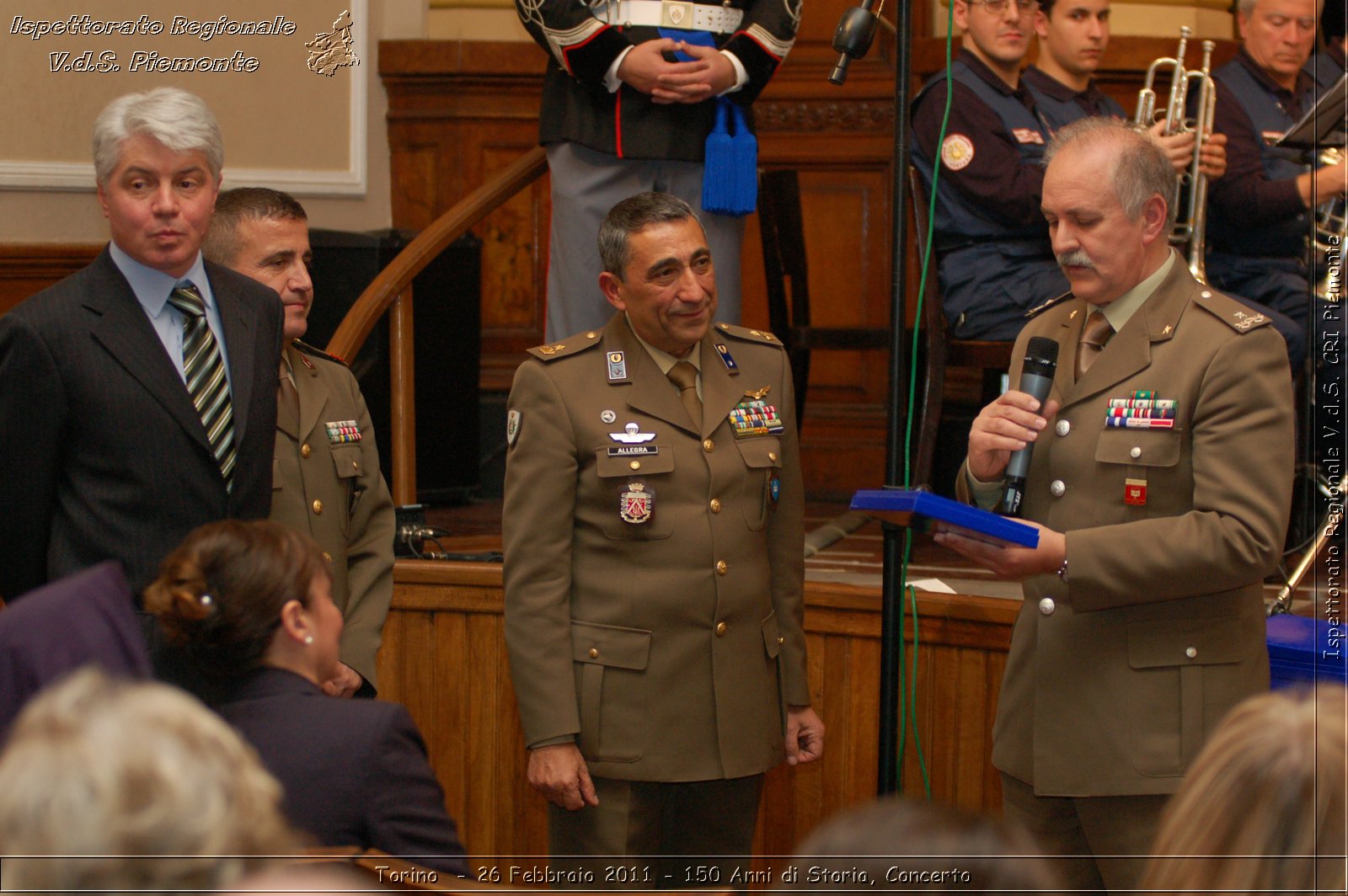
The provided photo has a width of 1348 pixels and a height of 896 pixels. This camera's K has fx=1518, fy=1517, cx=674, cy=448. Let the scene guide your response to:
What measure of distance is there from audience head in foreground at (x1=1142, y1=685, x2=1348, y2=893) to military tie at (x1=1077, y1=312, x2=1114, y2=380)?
1273mm

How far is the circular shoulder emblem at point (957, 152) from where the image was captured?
398 centimetres

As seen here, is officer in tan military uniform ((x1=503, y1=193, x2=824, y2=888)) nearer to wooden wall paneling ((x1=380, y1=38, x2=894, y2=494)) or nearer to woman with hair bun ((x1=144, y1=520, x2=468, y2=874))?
woman with hair bun ((x1=144, y1=520, x2=468, y2=874))

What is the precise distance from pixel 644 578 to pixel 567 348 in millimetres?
448

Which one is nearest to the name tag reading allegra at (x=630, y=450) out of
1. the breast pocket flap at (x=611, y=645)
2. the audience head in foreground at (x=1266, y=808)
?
the breast pocket flap at (x=611, y=645)

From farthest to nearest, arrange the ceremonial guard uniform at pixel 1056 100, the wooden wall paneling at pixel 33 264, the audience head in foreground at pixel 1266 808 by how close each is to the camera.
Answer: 1. the wooden wall paneling at pixel 33 264
2. the ceremonial guard uniform at pixel 1056 100
3. the audience head in foreground at pixel 1266 808

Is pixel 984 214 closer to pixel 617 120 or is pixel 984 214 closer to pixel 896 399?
pixel 617 120

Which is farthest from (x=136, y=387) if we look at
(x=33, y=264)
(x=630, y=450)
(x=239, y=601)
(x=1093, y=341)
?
(x=33, y=264)

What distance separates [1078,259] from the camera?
241cm

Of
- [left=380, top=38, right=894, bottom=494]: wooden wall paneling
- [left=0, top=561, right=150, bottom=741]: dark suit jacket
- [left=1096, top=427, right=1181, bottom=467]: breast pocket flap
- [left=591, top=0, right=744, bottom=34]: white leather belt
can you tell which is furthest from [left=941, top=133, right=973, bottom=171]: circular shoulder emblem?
[left=0, top=561, right=150, bottom=741]: dark suit jacket

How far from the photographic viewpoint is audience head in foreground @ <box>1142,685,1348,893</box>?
1.20 metres

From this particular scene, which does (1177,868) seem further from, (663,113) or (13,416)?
(663,113)

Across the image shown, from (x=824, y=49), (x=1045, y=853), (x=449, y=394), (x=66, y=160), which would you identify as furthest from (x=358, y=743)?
(x=824, y=49)

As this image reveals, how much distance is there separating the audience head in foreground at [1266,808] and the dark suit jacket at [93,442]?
155 cm

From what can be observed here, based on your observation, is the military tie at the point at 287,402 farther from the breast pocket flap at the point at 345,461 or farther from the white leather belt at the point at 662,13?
the white leather belt at the point at 662,13
